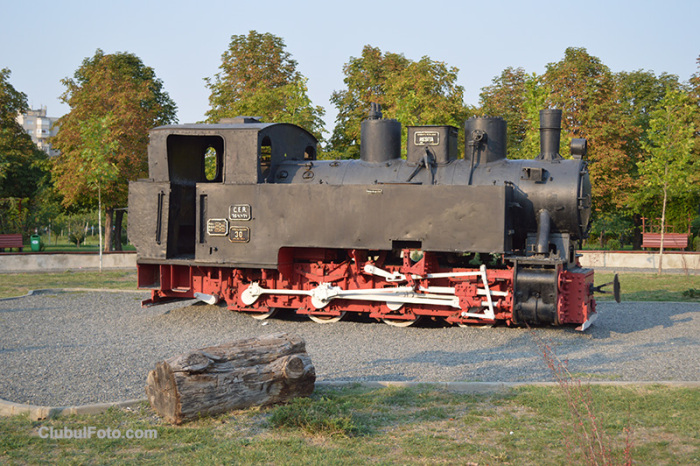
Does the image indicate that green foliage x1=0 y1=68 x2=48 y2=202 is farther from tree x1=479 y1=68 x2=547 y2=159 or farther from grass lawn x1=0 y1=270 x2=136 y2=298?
tree x1=479 y1=68 x2=547 y2=159

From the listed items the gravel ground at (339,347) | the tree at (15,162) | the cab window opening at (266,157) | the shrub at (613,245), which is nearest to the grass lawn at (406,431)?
the gravel ground at (339,347)

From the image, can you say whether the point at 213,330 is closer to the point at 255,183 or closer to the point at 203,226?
the point at 203,226

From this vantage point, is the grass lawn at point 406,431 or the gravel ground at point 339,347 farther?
the gravel ground at point 339,347

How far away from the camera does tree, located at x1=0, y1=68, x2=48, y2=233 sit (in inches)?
1310

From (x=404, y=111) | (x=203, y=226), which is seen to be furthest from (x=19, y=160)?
(x=203, y=226)

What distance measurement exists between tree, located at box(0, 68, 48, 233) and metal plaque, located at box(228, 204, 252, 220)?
989 inches

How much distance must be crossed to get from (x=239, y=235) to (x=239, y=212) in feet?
1.27

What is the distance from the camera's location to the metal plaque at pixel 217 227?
1138 centimetres

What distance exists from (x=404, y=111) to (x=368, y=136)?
38.8 feet

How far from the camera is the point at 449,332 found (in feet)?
34.2

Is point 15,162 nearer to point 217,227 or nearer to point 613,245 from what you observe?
point 217,227

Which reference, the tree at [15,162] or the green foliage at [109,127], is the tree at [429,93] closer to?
the green foliage at [109,127]

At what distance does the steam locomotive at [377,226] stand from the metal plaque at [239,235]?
Result: 0.02 m

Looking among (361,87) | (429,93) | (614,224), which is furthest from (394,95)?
(614,224)
